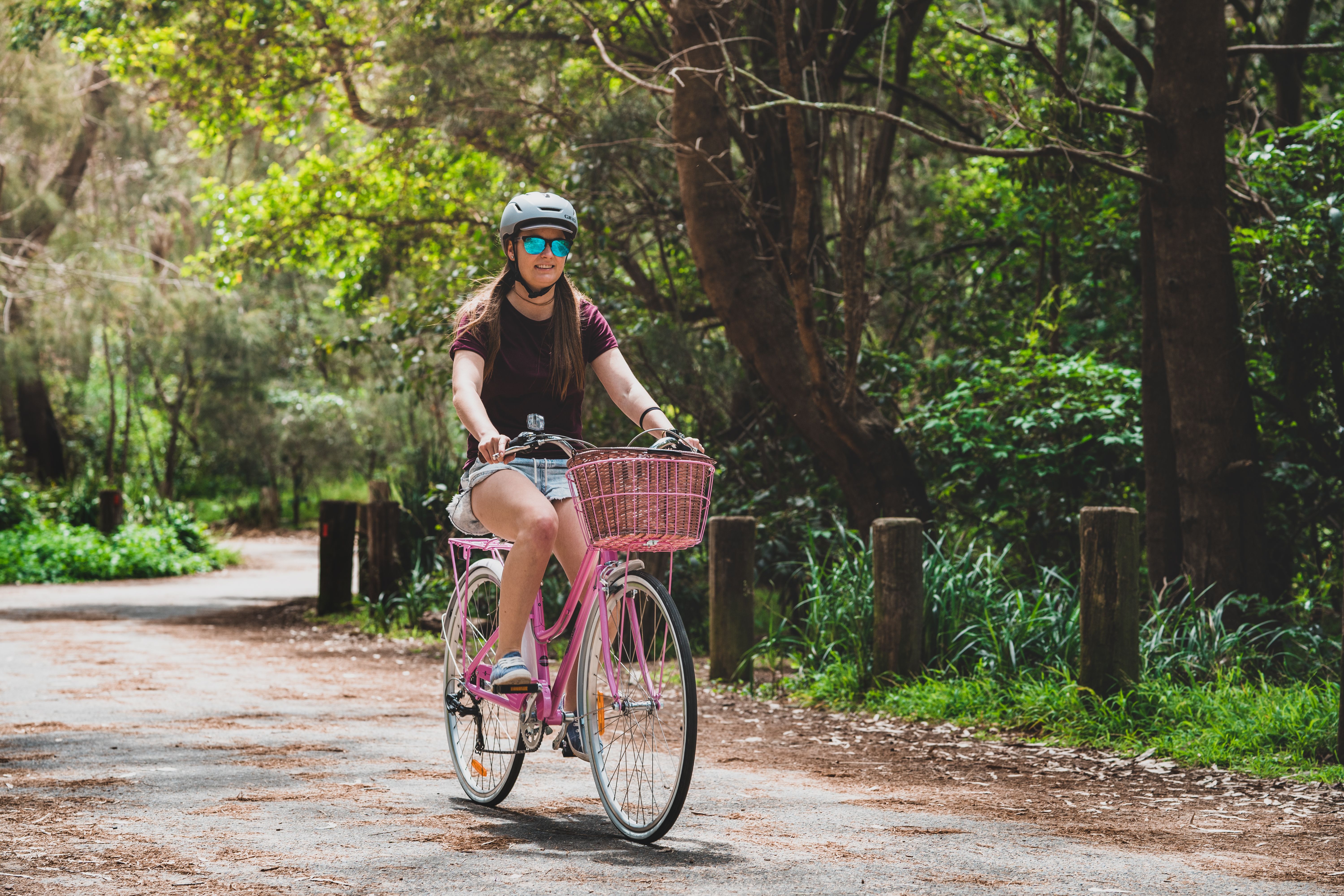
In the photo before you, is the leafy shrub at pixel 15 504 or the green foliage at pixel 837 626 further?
the leafy shrub at pixel 15 504

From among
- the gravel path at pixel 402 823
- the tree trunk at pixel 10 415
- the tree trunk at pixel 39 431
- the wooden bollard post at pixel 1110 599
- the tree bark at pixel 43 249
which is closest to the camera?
the gravel path at pixel 402 823

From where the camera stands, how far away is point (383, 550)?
11859mm

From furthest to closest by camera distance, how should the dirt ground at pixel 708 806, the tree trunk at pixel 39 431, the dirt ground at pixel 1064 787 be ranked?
the tree trunk at pixel 39 431 < the dirt ground at pixel 1064 787 < the dirt ground at pixel 708 806

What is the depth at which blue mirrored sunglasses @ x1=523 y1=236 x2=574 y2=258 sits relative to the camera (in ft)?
14.7

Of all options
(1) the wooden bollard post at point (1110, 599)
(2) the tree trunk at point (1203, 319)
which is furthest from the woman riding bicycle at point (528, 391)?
(2) the tree trunk at point (1203, 319)

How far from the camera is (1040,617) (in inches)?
286

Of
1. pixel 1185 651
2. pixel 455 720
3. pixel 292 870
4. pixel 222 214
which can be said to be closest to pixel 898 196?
pixel 222 214

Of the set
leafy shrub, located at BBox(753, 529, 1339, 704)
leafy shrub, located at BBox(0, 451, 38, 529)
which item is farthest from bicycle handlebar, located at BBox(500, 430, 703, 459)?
leafy shrub, located at BBox(0, 451, 38, 529)

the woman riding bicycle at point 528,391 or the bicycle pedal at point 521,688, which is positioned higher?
the woman riding bicycle at point 528,391

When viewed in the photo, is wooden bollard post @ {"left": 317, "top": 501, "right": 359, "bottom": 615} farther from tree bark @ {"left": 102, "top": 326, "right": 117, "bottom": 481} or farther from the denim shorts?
tree bark @ {"left": 102, "top": 326, "right": 117, "bottom": 481}

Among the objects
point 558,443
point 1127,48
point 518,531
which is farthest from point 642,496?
point 1127,48

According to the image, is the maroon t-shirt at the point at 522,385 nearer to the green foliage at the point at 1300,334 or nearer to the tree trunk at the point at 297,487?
the green foliage at the point at 1300,334

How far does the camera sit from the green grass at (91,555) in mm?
16734

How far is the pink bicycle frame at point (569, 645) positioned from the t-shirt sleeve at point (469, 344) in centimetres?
71
